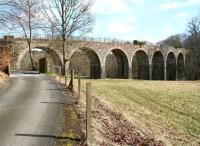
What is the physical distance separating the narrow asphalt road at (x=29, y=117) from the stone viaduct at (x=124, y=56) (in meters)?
19.0

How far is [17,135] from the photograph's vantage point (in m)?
9.88

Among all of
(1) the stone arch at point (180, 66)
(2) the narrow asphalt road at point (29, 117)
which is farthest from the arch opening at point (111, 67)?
(2) the narrow asphalt road at point (29, 117)

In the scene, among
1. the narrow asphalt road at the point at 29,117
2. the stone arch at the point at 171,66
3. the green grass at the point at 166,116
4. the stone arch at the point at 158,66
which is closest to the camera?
the narrow asphalt road at the point at 29,117

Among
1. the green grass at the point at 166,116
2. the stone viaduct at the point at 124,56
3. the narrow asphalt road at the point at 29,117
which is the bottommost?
the green grass at the point at 166,116

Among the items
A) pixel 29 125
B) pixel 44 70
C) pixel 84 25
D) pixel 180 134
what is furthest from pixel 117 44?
pixel 29 125

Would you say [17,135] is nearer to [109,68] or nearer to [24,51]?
[24,51]

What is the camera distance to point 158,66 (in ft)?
247

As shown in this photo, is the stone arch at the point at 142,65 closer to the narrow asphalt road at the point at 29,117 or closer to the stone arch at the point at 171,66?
the stone arch at the point at 171,66

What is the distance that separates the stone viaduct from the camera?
4443 cm

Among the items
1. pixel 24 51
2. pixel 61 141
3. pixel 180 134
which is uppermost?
pixel 24 51

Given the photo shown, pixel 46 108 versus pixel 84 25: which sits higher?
pixel 84 25

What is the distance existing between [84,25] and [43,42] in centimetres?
2080

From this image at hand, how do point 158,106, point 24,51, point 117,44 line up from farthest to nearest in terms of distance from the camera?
point 117,44
point 24,51
point 158,106

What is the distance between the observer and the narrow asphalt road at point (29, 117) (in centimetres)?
952
